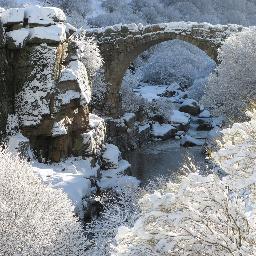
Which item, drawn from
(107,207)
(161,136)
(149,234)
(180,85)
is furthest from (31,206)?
(180,85)

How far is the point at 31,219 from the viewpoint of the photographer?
15.8 metres

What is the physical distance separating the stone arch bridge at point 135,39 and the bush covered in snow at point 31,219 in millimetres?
23972

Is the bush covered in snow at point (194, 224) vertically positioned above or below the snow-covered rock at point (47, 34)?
above

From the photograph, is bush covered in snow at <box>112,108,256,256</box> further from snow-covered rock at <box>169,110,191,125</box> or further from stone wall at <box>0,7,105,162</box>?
snow-covered rock at <box>169,110,191,125</box>

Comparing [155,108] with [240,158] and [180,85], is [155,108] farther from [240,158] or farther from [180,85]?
[240,158]

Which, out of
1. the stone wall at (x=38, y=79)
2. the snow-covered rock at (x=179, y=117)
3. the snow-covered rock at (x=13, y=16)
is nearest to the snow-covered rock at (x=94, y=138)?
the stone wall at (x=38, y=79)

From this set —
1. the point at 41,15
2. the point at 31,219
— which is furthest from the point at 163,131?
the point at 31,219

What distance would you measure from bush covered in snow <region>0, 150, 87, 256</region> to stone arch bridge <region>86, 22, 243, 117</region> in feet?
78.6

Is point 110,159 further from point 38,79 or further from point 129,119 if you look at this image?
point 129,119

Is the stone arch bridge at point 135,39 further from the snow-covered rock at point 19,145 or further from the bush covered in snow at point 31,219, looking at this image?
the bush covered in snow at point 31,219

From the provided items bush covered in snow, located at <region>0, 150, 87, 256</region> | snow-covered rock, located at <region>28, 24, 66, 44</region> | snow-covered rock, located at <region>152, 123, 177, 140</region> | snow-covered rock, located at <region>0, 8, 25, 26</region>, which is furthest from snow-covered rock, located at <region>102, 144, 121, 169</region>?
snow-covered rock, located at <region>152, 123, 177, 140</region>

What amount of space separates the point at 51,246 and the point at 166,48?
54.9 m

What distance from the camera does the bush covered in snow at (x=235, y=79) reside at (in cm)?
3262

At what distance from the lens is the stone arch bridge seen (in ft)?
128
